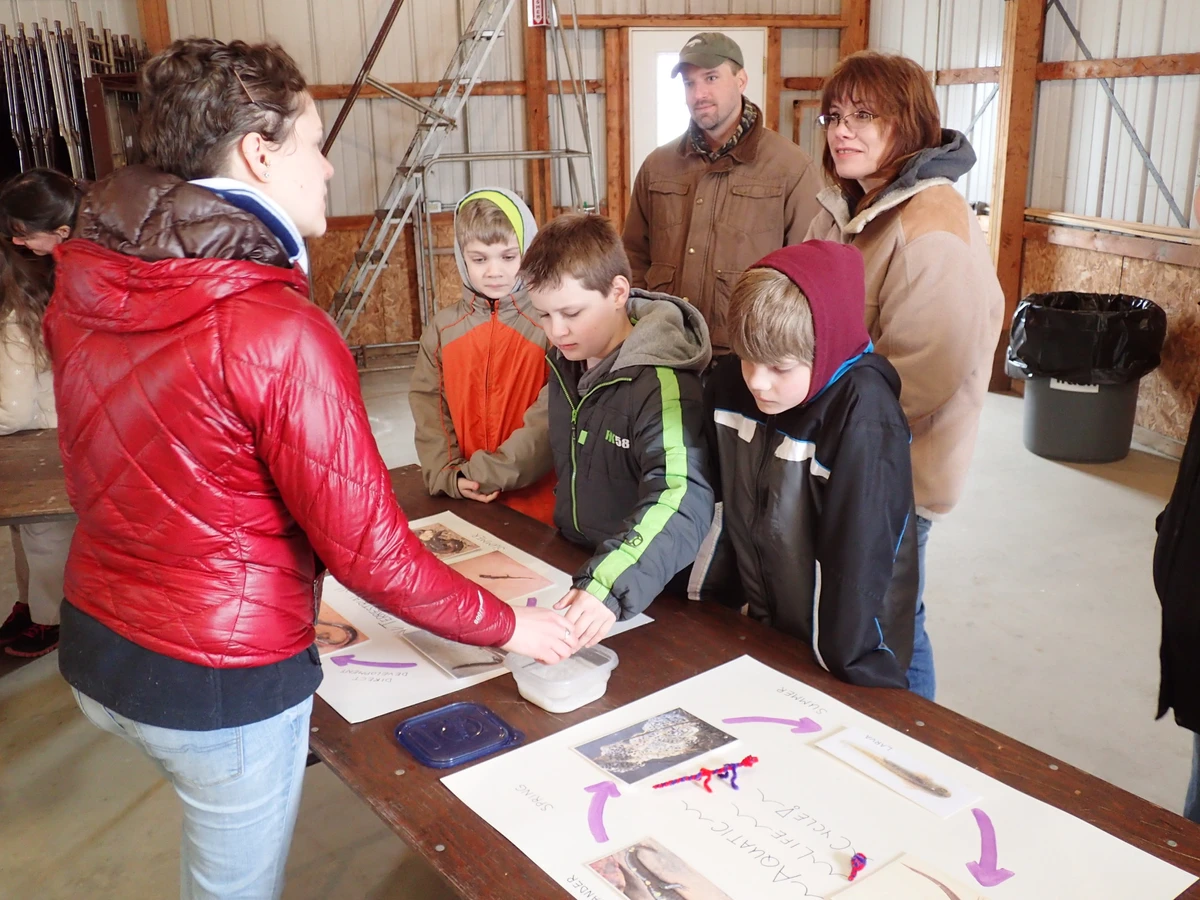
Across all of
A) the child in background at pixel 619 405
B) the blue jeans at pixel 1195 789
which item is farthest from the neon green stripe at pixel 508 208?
the blue jeans at pixel 1195 789

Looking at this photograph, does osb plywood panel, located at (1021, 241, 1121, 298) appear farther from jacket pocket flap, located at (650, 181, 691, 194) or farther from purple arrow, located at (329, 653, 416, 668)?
purple arrow, located at (329, 653, 416, 668)

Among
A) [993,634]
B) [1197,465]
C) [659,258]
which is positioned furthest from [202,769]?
[993,634]

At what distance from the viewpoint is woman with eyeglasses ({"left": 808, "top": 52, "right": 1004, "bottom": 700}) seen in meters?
2.05

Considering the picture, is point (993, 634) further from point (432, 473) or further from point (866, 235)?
point (432, 473)

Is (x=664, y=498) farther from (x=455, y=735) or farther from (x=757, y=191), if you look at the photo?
(x=757, y=191)

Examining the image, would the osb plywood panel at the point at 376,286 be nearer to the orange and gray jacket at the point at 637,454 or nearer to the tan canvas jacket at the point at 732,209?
the tan canvas jacket at the point at 732,209

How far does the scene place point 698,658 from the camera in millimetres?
1637

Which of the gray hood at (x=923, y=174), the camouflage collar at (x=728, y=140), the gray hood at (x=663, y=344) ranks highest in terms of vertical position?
the camouflage collar at (x=728, y=140)

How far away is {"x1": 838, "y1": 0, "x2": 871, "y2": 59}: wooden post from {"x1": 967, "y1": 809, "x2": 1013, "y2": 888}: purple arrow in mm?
8288

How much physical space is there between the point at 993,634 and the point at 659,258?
1662mm

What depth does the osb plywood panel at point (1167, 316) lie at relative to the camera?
5062 millimetres

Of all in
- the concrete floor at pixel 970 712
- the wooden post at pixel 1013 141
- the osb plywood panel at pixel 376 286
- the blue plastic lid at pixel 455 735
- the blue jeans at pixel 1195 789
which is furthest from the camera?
the osb plywood panel at pixel 376 286

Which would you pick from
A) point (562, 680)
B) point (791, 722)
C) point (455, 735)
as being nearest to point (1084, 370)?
point (791, 722)

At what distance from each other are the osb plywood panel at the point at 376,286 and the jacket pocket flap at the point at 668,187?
475cm
